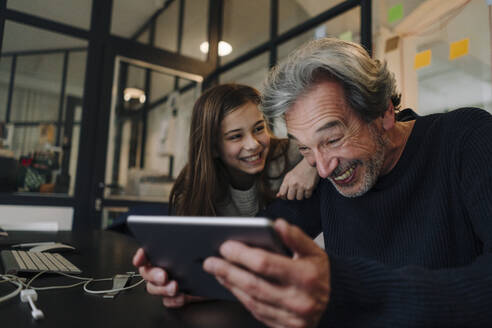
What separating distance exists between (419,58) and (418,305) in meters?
1.92

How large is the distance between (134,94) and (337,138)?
305 cm

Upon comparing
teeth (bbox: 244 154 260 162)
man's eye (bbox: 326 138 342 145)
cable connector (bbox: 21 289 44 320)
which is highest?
teeth (bbox: 244 154 260 162)

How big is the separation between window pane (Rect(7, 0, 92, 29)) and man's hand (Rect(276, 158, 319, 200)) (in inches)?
116

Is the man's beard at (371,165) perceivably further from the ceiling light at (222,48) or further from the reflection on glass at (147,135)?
the ceiling light at (222,48)

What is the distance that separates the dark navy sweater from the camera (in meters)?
0.49

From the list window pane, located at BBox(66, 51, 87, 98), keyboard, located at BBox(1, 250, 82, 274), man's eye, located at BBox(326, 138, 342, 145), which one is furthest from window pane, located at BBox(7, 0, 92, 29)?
man's eye, located at BBox(326, 138, 342, 145)

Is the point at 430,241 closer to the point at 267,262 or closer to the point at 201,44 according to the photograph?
the point at 267,262

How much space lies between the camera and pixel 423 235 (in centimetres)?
87

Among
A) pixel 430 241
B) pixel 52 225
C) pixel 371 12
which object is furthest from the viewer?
pixel 371 12

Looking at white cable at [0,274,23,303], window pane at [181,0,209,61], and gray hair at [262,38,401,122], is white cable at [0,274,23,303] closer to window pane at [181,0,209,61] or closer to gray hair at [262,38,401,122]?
gray hair at [262,38,401,122]

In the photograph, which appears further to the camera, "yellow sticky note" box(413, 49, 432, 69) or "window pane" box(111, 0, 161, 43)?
"window pane" box(111, 0, 161, 43)

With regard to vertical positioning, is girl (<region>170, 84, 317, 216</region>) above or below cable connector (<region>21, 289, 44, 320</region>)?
above

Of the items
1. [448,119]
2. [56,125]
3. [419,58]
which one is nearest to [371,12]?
[419,58]

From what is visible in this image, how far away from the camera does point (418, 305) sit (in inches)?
19.2
